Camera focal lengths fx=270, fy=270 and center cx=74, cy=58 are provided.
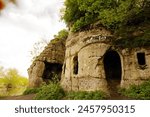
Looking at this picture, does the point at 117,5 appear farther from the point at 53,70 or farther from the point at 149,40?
the point at 53,70

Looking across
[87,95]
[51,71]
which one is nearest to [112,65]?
[87,95]

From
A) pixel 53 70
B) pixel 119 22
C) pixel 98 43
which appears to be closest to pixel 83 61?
pixel 98 43

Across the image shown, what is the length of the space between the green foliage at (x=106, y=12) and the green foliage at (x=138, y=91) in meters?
3.92

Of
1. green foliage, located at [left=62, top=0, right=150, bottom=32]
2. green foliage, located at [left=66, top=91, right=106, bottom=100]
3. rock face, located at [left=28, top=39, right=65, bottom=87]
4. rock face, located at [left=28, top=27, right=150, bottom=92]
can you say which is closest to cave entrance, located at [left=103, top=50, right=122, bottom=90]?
rock face, located at [left=28, top=27, right=150, bottom=92]

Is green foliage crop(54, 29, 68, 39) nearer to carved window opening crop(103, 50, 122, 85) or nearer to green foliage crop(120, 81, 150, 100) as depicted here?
carved window opening crop(103, 50, 122, 85)

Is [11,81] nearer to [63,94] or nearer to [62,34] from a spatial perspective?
[62,34]

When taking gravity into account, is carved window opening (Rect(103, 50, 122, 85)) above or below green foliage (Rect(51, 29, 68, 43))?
below

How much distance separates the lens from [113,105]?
782 cm

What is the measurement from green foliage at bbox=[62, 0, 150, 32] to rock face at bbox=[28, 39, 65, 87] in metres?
4.43

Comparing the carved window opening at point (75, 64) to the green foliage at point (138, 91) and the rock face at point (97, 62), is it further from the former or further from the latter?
the green foliage at point (138, 91)

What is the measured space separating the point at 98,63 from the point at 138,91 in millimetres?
2888

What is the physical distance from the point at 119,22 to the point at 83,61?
10.8 ft

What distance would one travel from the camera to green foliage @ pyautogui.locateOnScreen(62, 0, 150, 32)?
14906 mm

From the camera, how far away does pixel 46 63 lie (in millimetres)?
24188
